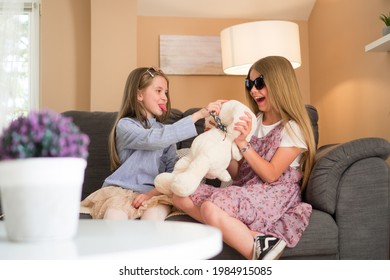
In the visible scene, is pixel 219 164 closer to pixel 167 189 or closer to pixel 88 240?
pixel 167 189

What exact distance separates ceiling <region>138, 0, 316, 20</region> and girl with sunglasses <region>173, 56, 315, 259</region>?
1410 millimetres

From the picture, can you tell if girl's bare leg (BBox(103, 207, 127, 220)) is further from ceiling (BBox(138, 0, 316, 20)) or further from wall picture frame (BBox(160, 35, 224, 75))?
ceiling (BBox(138, 0, 316, 20))

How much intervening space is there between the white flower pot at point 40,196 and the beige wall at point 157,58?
6.24 ft

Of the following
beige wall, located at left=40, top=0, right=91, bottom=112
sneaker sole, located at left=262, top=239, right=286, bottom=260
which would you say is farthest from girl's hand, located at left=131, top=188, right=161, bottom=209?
beige wall, located at left=40, top=0, right=91, bottom=112

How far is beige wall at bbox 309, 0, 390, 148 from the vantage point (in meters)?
2.09

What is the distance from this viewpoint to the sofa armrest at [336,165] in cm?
134

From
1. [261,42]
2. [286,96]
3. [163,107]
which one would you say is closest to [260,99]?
[286,96]

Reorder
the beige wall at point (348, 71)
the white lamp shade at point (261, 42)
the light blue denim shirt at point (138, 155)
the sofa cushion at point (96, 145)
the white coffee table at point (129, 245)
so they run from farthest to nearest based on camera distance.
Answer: the white lamp shade at point (261, 42) < the beige wall at point (348, 71) < the sofa cushion at point (96, 145) < the light blue denim shirt at point (138, 155) < the white coffee table at point (129, 245)

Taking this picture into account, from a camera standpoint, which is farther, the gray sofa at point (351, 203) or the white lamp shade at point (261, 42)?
the white lamp shade at point (261, 42)

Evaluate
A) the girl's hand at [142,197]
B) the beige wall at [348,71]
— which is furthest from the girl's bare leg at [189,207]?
the beige wall at [348,71]

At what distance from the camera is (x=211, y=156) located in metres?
1.30

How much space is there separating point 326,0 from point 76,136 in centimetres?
244

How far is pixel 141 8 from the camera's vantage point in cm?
279

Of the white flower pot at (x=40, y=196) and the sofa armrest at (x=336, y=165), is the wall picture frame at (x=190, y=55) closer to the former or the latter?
the sofa armrest at (x=336, y=165)
